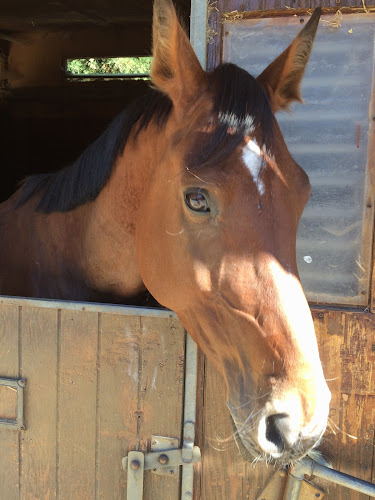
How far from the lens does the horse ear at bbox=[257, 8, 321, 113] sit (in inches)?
61.0

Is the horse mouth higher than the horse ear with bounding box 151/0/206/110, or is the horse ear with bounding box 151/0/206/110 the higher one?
the horse ear with bounding box 151/0/206/110

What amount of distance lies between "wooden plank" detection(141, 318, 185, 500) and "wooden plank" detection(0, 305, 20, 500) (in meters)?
0.56

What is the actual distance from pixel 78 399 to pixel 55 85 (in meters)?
4.78

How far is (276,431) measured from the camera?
115 cm

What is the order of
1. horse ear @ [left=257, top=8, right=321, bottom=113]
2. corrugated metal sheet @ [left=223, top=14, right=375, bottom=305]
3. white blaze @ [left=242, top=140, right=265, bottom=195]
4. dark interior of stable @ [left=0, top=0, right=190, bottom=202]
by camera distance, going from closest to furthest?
white blaze @ [left=242, top=140, right=265, bottom=195] → horse ear @ [left=257, top=8, right=321, bottom=113] → corrugated metal sheet @ [left=223, top=14, right=375, bottom=305] → dark interior of stable @ [left=0, top=0, right=190, bottom=202]

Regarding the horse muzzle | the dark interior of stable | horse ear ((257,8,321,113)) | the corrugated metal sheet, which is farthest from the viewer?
the dark interior of stable

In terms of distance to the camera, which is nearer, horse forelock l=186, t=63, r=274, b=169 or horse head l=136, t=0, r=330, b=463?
horse head l=136, t=0, r=330, b=463

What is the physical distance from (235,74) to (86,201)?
964 mm

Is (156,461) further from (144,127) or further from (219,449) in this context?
(144,127)

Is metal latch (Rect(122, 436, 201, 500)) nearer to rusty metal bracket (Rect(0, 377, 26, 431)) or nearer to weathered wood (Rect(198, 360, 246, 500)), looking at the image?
weathered wood (Rect(198, 360, 246, 500))

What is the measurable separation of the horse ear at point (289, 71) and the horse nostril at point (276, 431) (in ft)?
3.88

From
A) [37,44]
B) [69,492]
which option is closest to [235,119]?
[69,492]

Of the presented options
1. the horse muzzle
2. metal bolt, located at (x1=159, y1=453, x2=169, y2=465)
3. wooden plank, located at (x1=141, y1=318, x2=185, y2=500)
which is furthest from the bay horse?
metal bolt, located at (x1=159, y1=453, x2=169, y2=465)

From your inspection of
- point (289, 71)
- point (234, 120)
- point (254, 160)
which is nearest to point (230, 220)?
point (254, 160)
